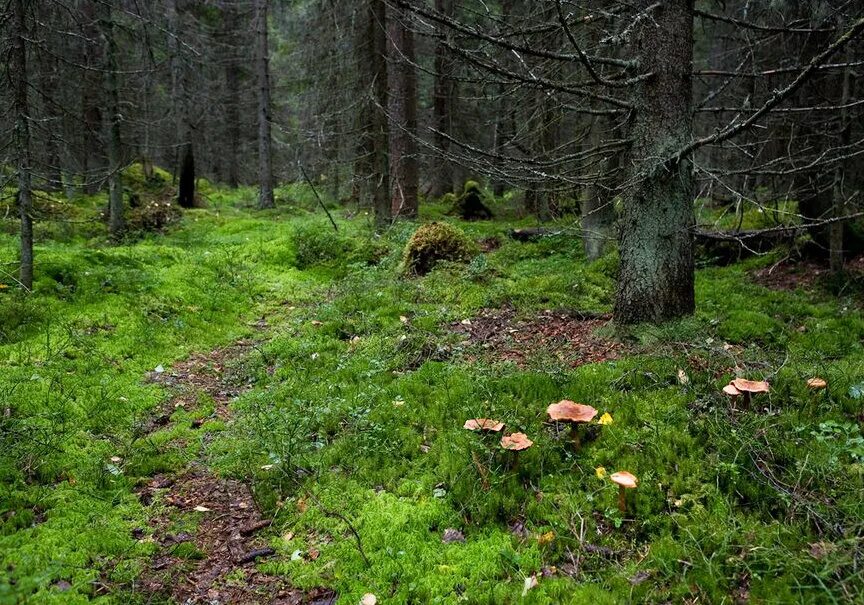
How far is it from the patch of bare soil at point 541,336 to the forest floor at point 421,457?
0.05 m

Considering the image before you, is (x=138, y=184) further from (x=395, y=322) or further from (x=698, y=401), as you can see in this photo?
(x=698, y=401)

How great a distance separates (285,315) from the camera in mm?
9086

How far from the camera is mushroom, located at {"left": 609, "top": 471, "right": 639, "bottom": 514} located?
326 cm

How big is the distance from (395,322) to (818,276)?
787 centimetres

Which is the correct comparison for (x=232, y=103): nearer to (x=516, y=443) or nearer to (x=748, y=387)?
(x=516, y=443)

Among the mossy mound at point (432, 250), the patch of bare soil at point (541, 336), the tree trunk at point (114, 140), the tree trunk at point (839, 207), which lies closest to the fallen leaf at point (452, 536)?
the patch of bare soil at point (541, 336)

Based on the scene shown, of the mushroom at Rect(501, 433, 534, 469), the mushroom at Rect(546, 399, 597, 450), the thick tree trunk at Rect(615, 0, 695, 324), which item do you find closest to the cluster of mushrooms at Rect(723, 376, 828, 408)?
the mushroom at Rect(546, 399, 597, 450)

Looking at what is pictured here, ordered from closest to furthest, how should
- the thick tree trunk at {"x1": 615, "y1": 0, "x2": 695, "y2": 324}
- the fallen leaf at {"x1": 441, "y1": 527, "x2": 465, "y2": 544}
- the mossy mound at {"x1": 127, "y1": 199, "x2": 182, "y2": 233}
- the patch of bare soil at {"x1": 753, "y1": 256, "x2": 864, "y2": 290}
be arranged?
the fallen leaf at {"x1": 441, "y1": 527, "x2": 465, "y2": 544} < the thick tree trunk at {"x1": 615, "y1": 0, "x2": 695, "y2": 324} < the patch of bare soil at {"x1": 753, "y1": 256, "x2": 864, "y2": 290} < the mossy mound at {"x1": 127, "y1": 199, "x2": 182, "y2": 233}

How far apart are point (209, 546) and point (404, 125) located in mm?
10765

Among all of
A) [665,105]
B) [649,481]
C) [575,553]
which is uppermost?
[665,105]

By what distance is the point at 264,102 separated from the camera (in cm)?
2025

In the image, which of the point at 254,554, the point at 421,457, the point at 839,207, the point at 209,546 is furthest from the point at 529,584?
the point at 839,207

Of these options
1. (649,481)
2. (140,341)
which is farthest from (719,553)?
(140,341)

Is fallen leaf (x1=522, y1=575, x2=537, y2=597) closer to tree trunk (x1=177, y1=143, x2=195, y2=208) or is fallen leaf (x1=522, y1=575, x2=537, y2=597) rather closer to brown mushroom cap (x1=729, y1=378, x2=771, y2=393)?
brown mushroom cap (x1=729, y1=378, x2=771, y2=393)
